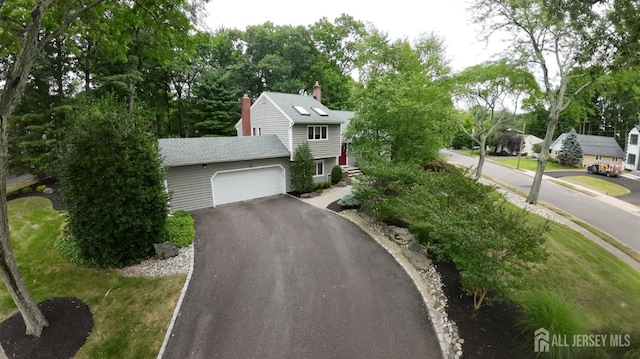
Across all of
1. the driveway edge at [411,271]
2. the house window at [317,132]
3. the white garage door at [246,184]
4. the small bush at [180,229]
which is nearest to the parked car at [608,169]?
the house window at [317,132]

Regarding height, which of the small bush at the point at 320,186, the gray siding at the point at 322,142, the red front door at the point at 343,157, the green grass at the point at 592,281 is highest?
the gray siding at the point at 322,142

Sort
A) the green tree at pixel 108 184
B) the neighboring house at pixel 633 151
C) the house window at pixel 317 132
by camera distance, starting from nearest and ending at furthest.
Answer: the green tree at pixel 108 184 → the house window at pixel 317 132 → the neighboring house at pixel 633 151

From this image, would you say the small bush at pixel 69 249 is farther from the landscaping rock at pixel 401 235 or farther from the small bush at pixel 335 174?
the small bush at pixel 335 174

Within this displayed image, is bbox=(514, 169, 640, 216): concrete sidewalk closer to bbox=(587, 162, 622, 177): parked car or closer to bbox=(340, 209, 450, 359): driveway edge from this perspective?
bbox=(587, 162, 622, 177): parked car

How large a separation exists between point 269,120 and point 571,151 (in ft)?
138

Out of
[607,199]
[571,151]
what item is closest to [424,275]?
[607,199]

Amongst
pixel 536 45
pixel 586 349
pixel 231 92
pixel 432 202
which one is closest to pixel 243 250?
pixel 432 202

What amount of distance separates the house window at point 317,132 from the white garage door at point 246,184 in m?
2.92

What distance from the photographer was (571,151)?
37.2 metres

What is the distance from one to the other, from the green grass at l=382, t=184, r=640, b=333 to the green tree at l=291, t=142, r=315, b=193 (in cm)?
637

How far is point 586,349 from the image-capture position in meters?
5.78

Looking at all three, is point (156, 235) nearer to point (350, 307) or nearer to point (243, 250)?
point (243, 250)

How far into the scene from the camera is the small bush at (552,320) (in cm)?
570

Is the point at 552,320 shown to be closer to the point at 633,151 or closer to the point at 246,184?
the point at 246,184
